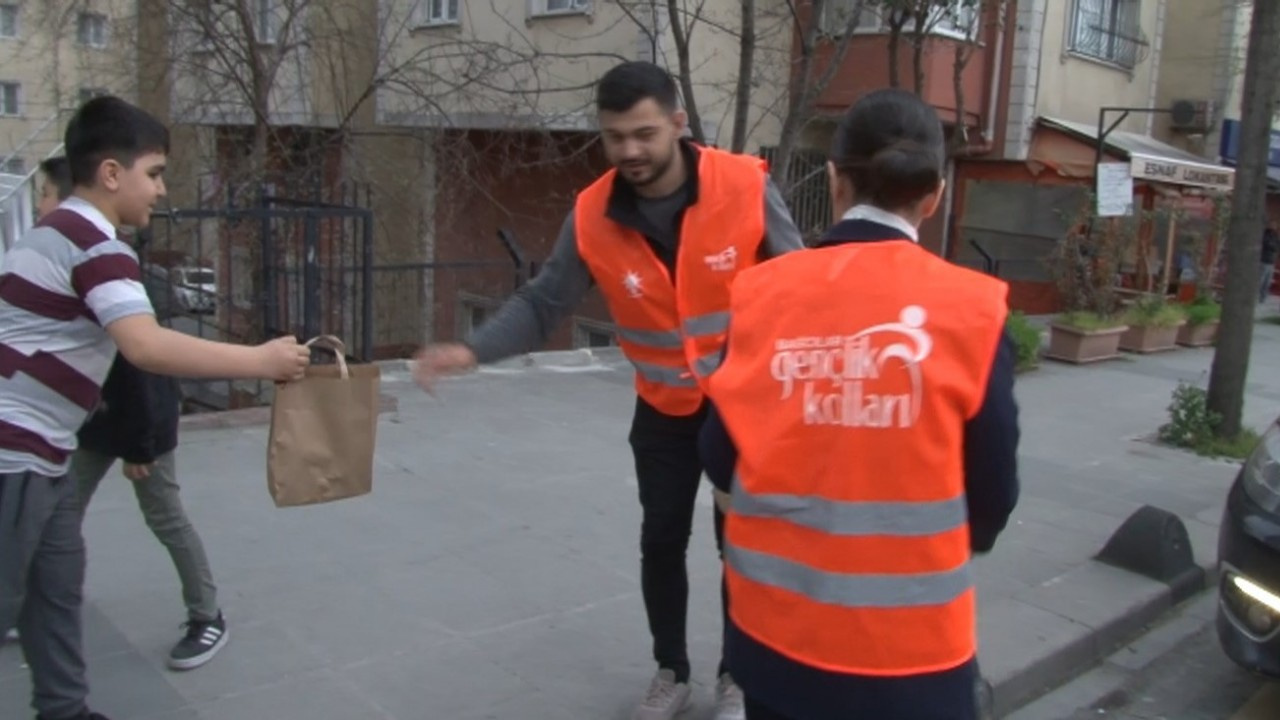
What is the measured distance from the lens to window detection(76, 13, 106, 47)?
10.8 m

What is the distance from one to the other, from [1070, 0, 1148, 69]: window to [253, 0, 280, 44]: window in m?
11.5

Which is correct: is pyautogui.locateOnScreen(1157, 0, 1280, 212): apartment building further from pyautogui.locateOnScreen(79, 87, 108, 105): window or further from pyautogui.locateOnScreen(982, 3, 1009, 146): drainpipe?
pyautogui.locateOnScreen(79, 87, 108, 105): window

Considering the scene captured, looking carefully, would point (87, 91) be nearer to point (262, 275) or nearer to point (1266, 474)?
point (262, 275)

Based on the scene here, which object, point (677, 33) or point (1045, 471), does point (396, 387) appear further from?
point (1045, 471)

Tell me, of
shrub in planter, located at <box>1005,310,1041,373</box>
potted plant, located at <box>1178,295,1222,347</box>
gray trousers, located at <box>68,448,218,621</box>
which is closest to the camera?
gray trousers, located at <box>68,448,218,621</box>

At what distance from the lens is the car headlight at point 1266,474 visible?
425 centimetres

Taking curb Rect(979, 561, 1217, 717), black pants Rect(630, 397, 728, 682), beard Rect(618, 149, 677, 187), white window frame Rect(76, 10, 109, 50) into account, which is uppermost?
white window frame Rect(76, 10, 109, 50)

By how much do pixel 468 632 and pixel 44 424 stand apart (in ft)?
5.84

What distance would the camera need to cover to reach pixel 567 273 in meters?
3.52

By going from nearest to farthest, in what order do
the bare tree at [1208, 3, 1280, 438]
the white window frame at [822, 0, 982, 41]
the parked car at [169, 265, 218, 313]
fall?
1. the bare tree at [1208, 3, 1280, 438]
2. the parked car at [169, 265, 218, 313]
3. the white window frame at [822, 0, 982, 41]

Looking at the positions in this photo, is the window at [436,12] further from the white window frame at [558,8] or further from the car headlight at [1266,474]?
the car headlight at [1266,474]

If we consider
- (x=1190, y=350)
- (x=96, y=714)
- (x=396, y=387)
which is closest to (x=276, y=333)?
(x=396, y=387)

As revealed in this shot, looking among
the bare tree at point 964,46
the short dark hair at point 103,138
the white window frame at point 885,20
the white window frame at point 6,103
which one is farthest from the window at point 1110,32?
the white window frame at point 6,103

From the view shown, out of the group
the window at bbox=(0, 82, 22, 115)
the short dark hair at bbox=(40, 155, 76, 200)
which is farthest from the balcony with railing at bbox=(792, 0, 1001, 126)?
the window at bbox=(0, 82, 22, 115)
